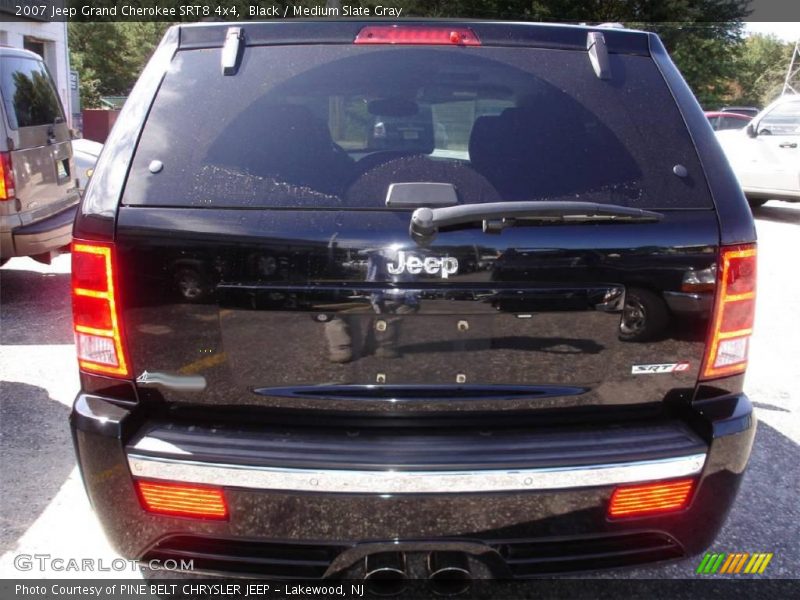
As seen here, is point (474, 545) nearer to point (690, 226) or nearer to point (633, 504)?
point (633, 504)

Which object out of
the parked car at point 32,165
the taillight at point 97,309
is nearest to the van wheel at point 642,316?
the taillight at point 97,309

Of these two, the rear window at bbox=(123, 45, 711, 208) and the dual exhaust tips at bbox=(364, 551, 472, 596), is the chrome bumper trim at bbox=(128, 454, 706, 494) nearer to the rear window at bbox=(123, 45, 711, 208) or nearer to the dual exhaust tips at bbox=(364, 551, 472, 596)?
the dual exhaust tips at bbox=(364, 551, 472, 596)

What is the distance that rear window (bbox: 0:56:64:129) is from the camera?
231 inches

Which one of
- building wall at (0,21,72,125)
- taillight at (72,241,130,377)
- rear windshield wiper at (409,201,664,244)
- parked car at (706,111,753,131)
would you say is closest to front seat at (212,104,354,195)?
rear windshield wiper at (409,201,664,244)

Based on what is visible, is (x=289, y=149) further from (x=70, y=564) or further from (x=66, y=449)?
(x=66, y=449)

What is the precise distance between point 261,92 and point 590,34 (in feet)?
3.51

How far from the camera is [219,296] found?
1.95m

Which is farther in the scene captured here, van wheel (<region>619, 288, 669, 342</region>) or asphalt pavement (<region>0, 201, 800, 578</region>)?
asphalt pavement (<region>0, 201, 800, 578</region>)

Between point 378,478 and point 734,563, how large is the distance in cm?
174

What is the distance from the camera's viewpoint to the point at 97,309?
2008 mm

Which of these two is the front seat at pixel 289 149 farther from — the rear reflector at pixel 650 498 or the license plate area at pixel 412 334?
the rear reflector at pixel 650 498

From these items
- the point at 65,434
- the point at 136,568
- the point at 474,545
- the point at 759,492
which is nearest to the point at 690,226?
the point at 474,545

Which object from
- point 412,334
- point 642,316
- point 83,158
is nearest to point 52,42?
point 83,158

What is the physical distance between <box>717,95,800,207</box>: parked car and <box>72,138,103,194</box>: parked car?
28.2 feet
